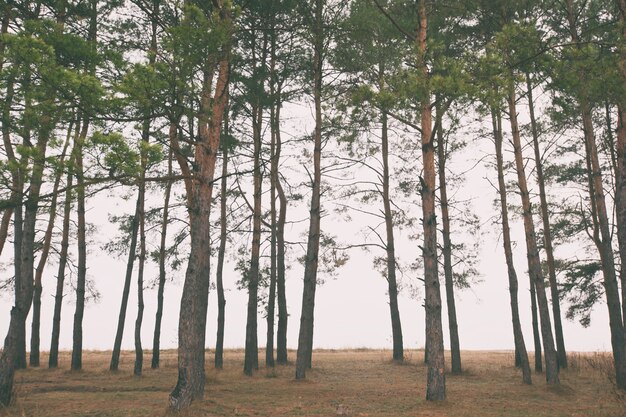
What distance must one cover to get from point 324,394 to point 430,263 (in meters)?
4.40

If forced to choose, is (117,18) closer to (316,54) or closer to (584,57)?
(316,54)

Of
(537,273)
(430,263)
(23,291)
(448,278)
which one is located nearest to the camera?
(23,291)

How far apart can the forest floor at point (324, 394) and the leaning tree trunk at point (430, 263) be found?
1.80ft

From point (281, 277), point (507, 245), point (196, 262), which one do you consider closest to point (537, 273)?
point (507, 245)

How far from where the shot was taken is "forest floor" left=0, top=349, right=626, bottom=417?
397 inches

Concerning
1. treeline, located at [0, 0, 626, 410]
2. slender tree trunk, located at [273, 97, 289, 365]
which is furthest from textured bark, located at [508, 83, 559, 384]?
slender tree trunk, located at [273, 97, 289, 365]

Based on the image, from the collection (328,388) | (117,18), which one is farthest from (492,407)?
(117,18)

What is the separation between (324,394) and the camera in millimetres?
12766

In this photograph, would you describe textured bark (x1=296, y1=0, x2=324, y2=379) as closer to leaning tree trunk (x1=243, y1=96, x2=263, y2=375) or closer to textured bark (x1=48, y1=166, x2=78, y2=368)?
leaning tree trunk (x1=243, y1=96, x2=263, y2=375)

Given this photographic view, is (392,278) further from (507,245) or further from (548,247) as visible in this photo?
(548,247)

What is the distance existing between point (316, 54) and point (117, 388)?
40.0 ft

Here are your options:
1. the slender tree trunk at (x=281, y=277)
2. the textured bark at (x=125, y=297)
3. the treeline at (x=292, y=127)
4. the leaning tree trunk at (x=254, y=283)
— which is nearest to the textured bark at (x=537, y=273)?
the treeline at (x=292, y=127)

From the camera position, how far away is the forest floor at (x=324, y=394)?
397 inches

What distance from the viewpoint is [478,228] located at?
802 inches
